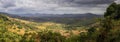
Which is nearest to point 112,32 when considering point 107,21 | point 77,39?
point 107,21

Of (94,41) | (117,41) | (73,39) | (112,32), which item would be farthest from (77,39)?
(117,41)

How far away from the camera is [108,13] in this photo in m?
170

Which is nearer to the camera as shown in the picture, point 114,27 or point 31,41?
point 114,27

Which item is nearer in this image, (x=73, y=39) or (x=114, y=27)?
(x=114, y=27)

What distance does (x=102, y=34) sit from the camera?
128m

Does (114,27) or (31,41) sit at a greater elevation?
(114,27)

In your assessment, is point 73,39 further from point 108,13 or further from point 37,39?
point 108,13

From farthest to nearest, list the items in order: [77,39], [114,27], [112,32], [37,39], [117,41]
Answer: [37,39]
[77,39]
[114,27]
[112,32]
[117,41]

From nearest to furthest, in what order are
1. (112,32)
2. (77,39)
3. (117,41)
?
(117,41) < (112,32) < (77,39)

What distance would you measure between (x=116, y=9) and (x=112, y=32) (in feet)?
162

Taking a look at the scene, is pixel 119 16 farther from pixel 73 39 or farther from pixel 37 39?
pixel 37 39

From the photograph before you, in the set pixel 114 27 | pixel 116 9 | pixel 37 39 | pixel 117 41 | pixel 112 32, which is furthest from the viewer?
pixel 116 9

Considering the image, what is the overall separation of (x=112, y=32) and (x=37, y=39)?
5294cm

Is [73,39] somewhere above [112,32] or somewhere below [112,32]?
below
